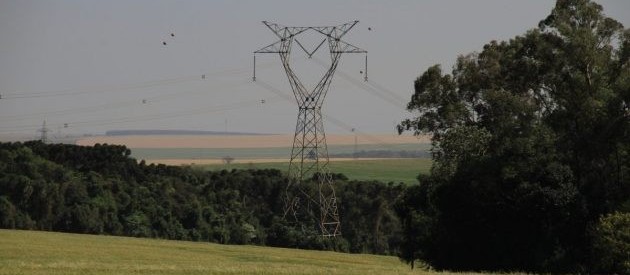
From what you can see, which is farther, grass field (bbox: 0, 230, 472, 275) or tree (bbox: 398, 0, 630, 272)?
tree (bbox: 398, 0, 630, 272)

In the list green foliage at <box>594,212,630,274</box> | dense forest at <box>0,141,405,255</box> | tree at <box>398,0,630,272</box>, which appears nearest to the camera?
green foliage at <box>594,212,630,274</box>

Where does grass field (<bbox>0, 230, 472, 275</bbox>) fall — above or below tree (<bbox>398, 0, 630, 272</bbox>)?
below

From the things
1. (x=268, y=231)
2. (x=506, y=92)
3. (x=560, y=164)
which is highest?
(x=506, y=92)

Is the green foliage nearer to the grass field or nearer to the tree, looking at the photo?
the tree

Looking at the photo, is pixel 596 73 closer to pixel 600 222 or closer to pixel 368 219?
pixel 600 222

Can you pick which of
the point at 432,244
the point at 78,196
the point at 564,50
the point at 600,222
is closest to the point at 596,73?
the point at 564,50

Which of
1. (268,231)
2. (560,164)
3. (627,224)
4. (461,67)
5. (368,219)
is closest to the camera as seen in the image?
(627,224)

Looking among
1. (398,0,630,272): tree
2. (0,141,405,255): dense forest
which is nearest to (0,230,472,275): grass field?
(398,0,630,272): tree
